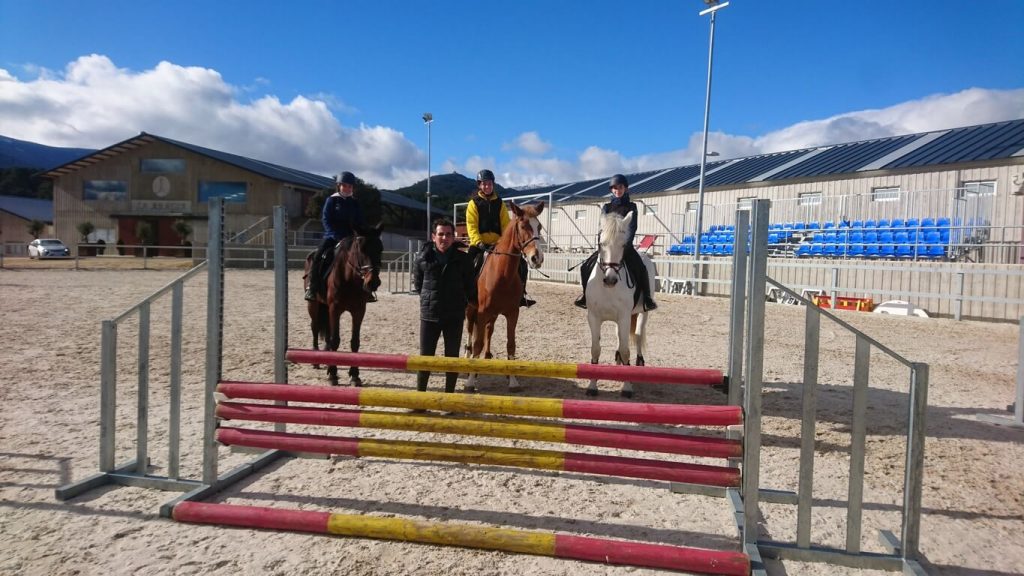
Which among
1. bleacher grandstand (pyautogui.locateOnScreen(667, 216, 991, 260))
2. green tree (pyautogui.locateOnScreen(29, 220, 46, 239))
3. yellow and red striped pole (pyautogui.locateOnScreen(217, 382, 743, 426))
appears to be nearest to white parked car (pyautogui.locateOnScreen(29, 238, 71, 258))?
green tree (pyautogui.locateOnScreen(29, 220, 46, 239))

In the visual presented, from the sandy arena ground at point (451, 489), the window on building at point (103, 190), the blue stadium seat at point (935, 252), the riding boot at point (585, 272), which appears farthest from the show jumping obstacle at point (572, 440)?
the window on building at point (103, 190)

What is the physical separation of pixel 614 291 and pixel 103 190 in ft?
175

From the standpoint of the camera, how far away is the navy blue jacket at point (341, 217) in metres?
7.33

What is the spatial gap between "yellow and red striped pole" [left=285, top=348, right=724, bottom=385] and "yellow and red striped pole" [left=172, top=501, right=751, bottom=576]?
39.1 inches

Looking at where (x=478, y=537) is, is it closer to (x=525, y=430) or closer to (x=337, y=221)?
(x=525, y=430)

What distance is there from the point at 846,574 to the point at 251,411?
384 centimetres

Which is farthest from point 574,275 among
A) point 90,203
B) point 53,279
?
point 90,203

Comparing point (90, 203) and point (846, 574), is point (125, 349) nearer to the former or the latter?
point (846, 574)

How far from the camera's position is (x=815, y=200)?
23.9 metres

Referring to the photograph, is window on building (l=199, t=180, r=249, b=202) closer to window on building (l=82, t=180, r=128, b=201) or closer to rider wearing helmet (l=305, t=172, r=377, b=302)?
window on building (l=82, t=180, r=128, b=201)

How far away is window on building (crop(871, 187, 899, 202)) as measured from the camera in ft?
68.3

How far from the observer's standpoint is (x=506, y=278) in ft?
21.5


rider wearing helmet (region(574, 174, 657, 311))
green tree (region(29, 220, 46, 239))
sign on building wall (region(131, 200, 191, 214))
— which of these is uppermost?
sign on building wall (region(131, 200, 191, 214))

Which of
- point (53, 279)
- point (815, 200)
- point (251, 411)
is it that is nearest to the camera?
point (251, 411)
